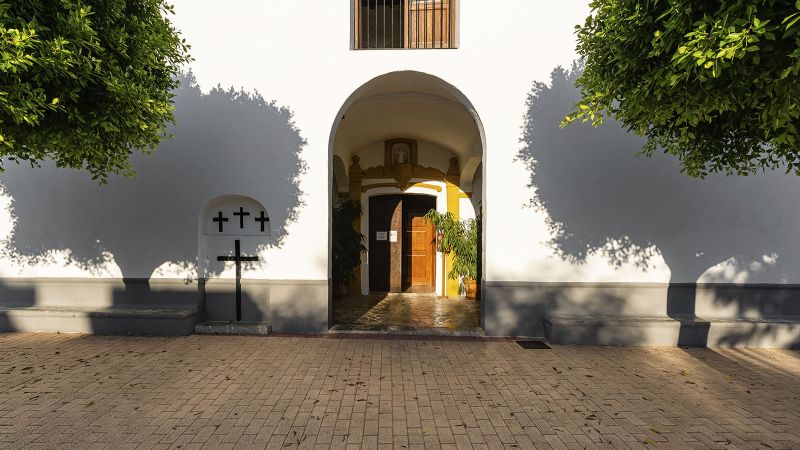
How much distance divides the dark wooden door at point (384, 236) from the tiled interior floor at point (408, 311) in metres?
0.81

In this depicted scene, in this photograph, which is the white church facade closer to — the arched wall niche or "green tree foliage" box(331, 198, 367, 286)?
the arched wall niche

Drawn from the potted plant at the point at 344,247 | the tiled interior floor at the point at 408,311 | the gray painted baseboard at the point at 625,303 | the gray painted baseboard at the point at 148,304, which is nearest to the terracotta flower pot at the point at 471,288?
the tiled interior floor at the point at 408,311

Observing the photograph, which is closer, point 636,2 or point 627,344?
point 636,2

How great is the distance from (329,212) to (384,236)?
422 cm

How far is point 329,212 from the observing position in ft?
19.9

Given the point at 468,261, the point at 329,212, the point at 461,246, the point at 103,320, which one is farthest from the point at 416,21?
the point at 103,320

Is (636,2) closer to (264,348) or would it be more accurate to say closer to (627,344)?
(627,344)

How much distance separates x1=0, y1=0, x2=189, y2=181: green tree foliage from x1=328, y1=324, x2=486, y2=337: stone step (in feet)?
12.3

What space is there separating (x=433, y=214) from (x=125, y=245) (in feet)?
20.9

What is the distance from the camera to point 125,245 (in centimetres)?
607

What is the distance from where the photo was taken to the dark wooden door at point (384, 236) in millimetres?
10141

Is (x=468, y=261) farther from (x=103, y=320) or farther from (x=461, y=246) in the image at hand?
(x=103, y=320)

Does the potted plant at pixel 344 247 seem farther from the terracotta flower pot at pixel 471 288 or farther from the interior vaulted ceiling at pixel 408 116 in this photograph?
the terracotta flower pot at pixel 471 288

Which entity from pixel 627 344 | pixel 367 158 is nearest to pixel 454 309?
pixel 627 344
